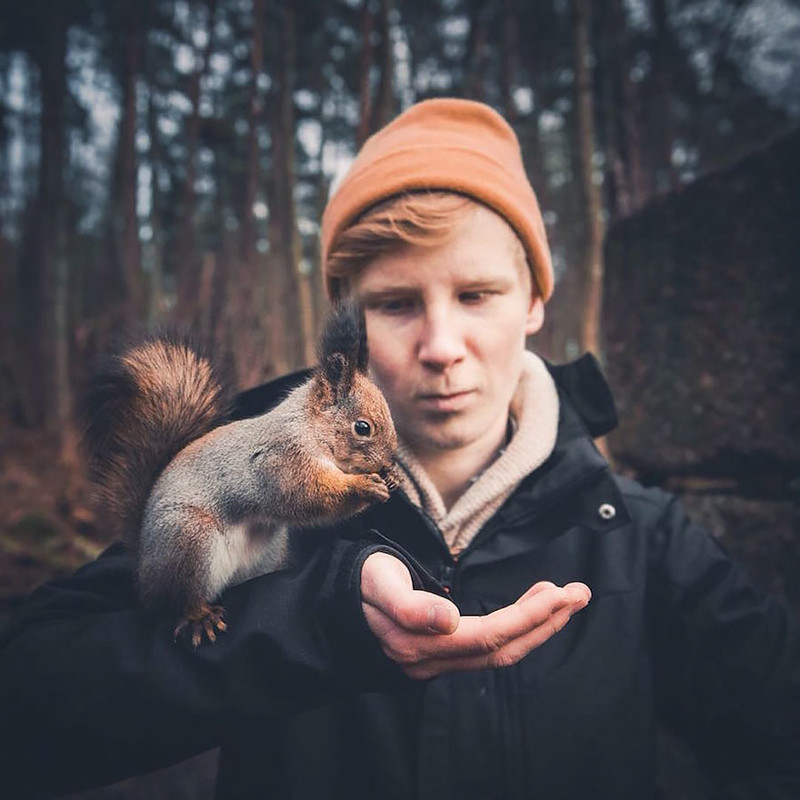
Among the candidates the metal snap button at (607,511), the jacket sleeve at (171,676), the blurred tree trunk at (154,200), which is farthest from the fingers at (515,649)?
the blurred tree trunk at (154,200)

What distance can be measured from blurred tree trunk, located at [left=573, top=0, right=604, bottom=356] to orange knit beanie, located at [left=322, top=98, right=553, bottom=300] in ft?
9.94

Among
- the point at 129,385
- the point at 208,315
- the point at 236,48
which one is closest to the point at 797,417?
the point at 129,385

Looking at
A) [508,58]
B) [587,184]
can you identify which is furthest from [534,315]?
[508,58]

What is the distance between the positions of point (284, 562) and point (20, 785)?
51 cm

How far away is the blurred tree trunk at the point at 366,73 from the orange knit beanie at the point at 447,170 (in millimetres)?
2678

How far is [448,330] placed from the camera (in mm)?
913

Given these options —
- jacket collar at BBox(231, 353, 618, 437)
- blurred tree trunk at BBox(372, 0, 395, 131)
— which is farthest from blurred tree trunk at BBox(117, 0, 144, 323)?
jacket collar at BBox(231, 353, 618, 437)

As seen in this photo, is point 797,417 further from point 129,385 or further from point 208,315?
point 208,315

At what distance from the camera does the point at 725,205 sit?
1.66 metres

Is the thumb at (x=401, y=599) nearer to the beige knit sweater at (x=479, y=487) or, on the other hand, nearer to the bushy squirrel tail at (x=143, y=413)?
the beige knit sweater at (x=479, y=487)

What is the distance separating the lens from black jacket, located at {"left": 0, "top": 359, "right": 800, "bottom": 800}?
80cm

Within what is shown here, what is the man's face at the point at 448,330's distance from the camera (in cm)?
92

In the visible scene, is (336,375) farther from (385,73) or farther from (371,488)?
(385,73)

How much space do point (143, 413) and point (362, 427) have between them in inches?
14.6
